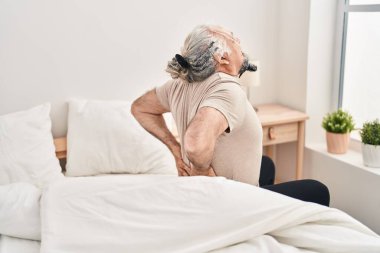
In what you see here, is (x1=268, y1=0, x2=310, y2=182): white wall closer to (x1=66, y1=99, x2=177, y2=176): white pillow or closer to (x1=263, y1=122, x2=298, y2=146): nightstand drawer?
(x1=263, y1=122, x2=298, y2=146): nightstand drawer

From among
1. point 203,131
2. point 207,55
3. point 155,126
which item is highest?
point 207,55

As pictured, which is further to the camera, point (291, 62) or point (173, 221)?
point (291, 62)

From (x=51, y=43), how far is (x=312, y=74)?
168 cm

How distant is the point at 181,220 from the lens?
131 centimetres

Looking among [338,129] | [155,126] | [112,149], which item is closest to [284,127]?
[338,129]

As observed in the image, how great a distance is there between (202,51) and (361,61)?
1.76m

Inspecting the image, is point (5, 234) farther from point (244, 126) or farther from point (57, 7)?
point (57, 7)

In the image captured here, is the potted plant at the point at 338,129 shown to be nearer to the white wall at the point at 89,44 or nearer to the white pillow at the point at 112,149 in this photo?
the white wall at the point at 89,44

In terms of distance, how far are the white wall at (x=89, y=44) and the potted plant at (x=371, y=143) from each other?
112 cm

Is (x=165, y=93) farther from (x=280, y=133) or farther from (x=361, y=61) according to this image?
(x=361, y=61)

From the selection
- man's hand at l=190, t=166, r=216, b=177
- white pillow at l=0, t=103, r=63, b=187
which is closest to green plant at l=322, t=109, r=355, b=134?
man's hand at l=190, t=166, r=216, b=177

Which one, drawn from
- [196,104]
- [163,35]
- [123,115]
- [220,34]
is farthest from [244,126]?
[163,35]

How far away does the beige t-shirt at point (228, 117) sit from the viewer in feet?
4.45

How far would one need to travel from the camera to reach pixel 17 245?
1.42 m
